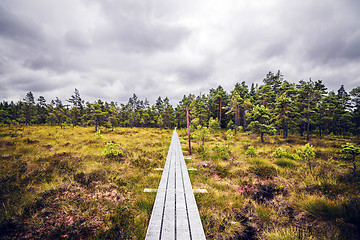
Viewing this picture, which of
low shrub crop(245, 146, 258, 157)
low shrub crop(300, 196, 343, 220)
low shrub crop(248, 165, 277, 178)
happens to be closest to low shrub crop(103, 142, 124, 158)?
low shrub crop(248, 165, 277, 178)

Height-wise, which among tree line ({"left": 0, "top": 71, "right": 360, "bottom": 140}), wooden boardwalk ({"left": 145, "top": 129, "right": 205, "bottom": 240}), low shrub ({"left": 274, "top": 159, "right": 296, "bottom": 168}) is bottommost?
wooden boardwalk ({"left": 145, "top": 129, "right": 205, "bottom": 240})

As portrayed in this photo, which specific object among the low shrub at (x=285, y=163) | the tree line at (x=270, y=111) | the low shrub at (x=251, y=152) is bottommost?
the low shrub at (x=285, y=163)

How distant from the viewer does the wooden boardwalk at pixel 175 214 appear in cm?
331

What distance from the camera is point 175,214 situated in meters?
4.06

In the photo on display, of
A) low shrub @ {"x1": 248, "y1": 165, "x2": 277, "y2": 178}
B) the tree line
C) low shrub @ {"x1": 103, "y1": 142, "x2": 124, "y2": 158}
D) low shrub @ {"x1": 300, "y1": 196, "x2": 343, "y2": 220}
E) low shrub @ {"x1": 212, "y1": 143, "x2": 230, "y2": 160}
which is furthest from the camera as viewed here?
the tree line

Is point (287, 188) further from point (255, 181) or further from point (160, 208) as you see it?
point (160, 208)

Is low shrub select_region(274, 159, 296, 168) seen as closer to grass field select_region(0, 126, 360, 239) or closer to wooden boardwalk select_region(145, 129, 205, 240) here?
grass field select_region(0, 126, 360, 239)

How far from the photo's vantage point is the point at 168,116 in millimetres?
53156

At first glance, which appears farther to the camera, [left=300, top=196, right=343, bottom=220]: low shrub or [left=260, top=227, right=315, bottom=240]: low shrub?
[left=300, top=196, right=343, bottom=220]: low shrub

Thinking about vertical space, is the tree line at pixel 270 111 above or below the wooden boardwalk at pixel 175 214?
above

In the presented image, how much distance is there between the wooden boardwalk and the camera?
3.31 meters

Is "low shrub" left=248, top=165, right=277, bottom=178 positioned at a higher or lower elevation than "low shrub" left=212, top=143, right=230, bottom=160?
lower

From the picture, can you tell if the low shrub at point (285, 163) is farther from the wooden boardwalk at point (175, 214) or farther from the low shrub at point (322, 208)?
the wooden boardwalk at point (175, 214)

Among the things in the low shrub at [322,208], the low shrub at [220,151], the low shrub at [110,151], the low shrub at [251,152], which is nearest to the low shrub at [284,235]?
the low shrub at [322,208]
